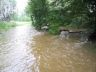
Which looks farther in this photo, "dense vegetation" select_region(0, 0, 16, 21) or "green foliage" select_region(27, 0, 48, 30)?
"dense vegetation" select_region(0, 0, 16, 21)

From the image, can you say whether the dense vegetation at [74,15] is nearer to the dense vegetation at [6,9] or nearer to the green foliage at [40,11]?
the green foliage at [40,11]

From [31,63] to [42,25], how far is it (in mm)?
16743

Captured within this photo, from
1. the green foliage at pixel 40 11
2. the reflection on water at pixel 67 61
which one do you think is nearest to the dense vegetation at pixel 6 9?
the green foliage at pixel 40 11

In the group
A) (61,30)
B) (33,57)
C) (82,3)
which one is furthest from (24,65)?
(61,30)

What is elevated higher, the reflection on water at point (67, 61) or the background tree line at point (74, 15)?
the background tree line at point (74, 15)

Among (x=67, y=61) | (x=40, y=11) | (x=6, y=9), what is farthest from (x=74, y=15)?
(x=6, y=9)

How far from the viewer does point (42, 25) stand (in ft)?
82.2

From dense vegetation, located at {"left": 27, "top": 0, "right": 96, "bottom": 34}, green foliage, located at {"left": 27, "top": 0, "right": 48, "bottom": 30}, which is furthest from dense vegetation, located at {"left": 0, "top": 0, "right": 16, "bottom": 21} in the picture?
dense vegetation, located at {"left": 27, "top": 0, "right": 96, "bottom": 34}

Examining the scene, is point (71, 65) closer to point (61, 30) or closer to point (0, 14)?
point (61, 30)

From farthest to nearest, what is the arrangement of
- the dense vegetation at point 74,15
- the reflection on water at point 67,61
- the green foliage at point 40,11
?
the green foliage at point 40,11
the dense vegetation at point 74,15
the reflection on water at point 67,61

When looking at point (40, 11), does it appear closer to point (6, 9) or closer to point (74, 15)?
point (74, 15)

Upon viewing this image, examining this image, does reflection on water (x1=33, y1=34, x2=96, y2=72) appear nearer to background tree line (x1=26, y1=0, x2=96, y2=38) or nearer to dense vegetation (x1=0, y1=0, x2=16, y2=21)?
background tree line (x1=26, y1=0, x2=96, y2=38)

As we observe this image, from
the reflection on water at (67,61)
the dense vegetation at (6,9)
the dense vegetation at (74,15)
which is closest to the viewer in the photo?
the reflection on water at (67,61)

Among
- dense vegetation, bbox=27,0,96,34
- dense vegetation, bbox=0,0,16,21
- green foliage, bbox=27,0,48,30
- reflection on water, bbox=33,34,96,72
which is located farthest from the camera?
dense vegetation, bbox=0,0,16,21
